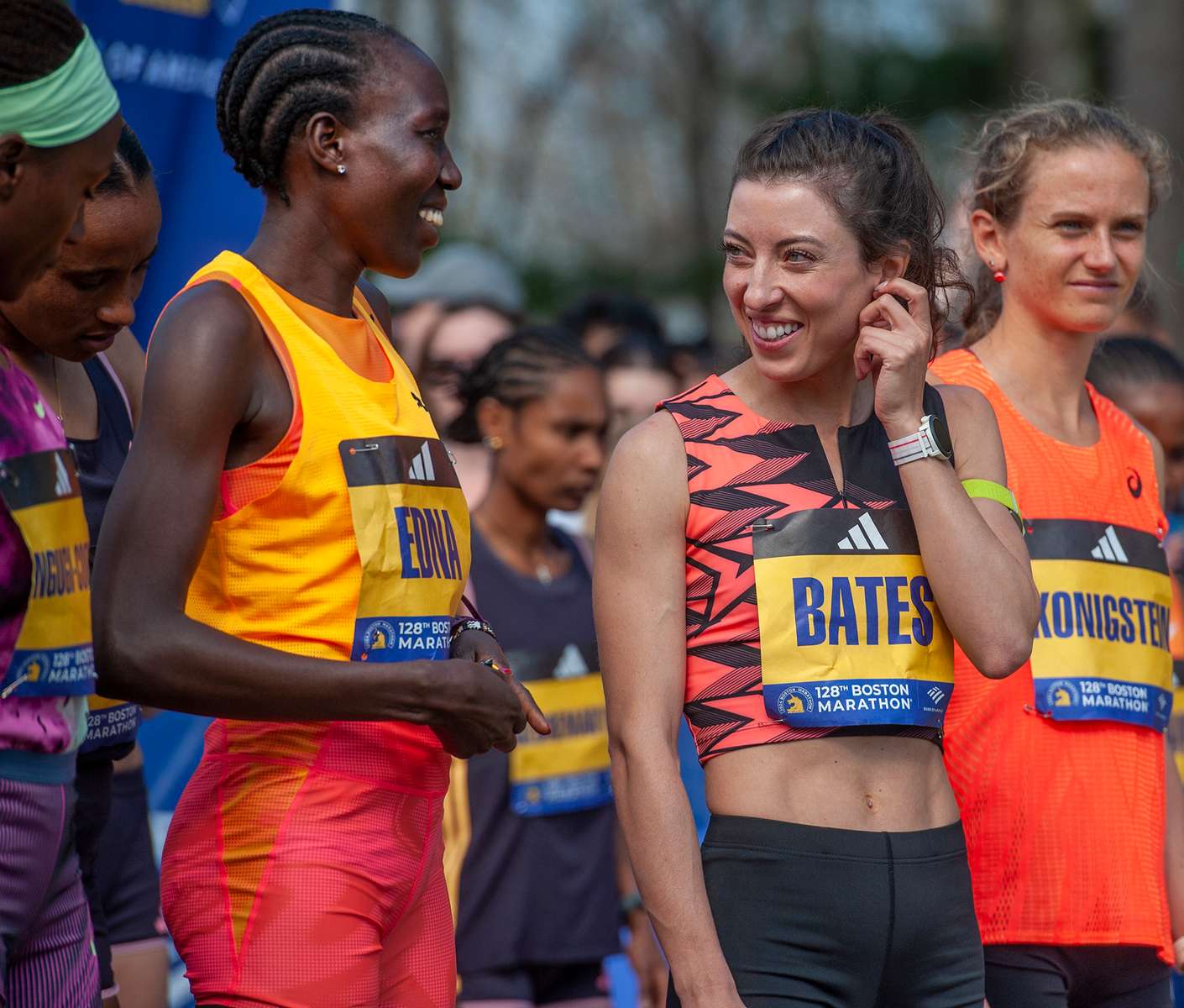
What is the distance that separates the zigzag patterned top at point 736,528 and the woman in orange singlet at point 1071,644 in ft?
1.78

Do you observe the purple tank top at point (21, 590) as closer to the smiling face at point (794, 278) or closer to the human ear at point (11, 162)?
the human ear at point (11, 162)

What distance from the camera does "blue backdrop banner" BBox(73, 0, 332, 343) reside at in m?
4.99

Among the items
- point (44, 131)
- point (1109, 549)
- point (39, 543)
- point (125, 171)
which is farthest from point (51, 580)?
point (1109, 549)

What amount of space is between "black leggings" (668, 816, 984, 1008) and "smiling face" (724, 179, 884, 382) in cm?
83

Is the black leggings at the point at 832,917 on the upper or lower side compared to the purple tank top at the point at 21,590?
lower

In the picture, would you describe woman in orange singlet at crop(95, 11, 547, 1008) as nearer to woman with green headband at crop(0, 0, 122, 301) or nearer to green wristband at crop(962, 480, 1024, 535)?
woman with green headband at crop(0, 0, 122, 301)

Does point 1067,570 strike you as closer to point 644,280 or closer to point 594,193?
point 644,280

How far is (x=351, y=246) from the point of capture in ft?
9.89

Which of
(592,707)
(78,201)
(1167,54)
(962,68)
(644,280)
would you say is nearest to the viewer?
(78,201)

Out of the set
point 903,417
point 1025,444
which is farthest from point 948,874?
point 1025,444

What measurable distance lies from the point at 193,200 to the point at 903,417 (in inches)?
115

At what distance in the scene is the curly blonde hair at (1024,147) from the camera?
12.8ft

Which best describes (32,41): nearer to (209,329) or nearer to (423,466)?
(209,329)

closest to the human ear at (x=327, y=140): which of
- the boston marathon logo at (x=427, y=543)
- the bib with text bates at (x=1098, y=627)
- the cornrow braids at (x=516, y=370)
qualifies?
the boston marathon logo at (x=427, y=543)
